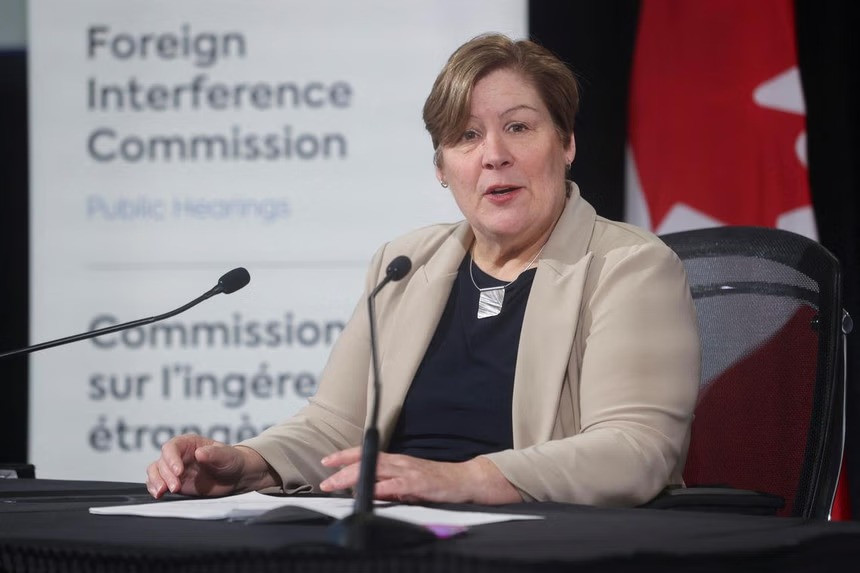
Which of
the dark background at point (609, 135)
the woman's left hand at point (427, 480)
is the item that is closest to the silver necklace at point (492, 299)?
the woman's left hand at point (427, 480)

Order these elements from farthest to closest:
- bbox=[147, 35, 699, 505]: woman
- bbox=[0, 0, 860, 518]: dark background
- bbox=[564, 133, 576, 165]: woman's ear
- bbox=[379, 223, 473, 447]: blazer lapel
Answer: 1. bbox=[0, 0, 860, 518]: dark background
2. bbox=[564, 133, 576, 165]: woman's ear
3. bbox=[379, 223, 473, 447]: blazer lapel
4. bbox=[147, 35, 699, 505]: woman

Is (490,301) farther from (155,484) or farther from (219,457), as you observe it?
(155,484)

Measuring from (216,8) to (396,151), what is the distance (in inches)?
27.9

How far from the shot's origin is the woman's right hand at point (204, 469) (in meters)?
1.58

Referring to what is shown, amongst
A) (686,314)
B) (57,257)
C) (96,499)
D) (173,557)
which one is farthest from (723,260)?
(57,257)

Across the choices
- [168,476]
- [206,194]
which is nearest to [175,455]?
[168,476]

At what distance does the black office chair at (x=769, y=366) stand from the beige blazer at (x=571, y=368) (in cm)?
21

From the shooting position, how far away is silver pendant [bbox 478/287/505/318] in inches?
76.7

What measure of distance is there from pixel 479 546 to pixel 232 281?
873 mm

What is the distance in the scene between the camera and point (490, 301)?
6.46 ft

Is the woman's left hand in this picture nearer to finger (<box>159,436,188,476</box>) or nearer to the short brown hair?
finger (<box>159,436,188,476</box>)

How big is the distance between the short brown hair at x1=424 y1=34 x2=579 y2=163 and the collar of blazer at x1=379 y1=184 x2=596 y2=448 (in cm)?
17

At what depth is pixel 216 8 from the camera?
333 centimetres

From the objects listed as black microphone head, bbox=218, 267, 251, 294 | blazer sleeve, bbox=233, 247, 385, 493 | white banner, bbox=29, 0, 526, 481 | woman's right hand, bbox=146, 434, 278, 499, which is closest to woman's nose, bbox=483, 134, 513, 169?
A: blazer sleeve, bbox=233, 247, 385, 493
